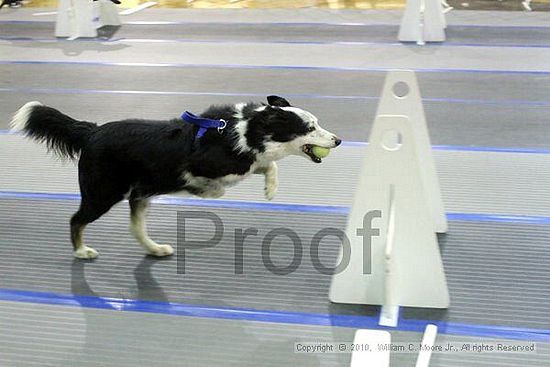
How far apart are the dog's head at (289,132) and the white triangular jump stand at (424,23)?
416 cm

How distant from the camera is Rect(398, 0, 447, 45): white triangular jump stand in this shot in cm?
660

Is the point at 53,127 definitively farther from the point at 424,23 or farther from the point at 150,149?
the point at 424,23

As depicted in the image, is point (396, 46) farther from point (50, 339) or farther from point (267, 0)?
point (50, 339)

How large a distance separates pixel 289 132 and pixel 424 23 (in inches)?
171

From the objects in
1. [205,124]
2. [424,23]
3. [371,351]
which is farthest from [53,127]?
[424,23]

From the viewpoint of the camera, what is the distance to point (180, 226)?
3.36m

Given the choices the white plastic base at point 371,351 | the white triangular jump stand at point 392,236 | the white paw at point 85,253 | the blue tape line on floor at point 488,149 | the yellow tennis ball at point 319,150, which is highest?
the yellow tennis ball at point 319,150

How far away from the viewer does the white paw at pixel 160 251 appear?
3.07 m

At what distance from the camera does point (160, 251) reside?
3.08m

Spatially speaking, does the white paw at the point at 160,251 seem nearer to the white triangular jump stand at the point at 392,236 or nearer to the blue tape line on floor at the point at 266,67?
the white triangular jump stand at the point at 392,236

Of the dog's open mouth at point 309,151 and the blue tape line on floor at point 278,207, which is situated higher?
the dog's open mouth at point 309,151

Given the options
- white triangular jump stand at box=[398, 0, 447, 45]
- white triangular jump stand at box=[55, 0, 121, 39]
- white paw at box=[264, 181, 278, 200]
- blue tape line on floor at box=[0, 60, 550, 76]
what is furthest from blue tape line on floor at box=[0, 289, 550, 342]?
white triangular jump stand at box=[55, 0, 121, 39]

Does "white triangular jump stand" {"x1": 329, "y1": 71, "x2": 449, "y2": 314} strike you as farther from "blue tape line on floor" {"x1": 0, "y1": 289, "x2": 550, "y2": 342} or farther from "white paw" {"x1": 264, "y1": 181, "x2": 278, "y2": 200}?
"white paw" {"x1": 264, "y1": 181, "x2": 278, "y2": 200}

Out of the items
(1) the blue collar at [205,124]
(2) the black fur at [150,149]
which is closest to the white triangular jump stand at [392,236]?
(2) the black fur at [150,149]
